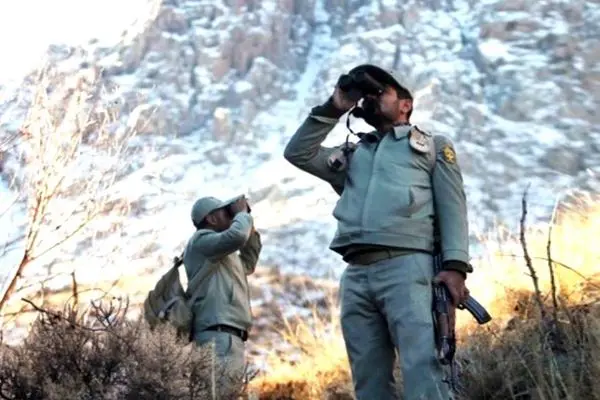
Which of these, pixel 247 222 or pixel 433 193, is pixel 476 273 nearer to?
pixel 247 222

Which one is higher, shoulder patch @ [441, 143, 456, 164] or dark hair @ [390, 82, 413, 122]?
dark hair @ [390, 82, 413, 122]

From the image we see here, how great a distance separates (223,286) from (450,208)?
6.61 ft

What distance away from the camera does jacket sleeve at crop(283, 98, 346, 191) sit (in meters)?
3.55

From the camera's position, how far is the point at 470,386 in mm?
3959

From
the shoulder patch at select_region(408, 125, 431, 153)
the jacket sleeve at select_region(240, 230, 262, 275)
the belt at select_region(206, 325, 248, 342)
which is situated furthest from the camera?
the jacket sleeve at select_region(240, 230, 262, 275)

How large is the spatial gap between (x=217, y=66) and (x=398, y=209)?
7307 centimetres

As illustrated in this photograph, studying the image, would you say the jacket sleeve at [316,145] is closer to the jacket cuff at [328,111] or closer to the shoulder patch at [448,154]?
the jacket cuff at [328,111]

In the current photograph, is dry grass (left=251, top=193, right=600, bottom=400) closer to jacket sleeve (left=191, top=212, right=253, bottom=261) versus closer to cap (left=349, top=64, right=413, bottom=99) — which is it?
cap (left=349, top=64, right=413, bottom=99)

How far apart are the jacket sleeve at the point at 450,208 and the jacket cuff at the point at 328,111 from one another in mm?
389

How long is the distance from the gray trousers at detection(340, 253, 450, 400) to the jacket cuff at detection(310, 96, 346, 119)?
58cm

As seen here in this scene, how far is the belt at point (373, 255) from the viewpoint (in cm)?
332

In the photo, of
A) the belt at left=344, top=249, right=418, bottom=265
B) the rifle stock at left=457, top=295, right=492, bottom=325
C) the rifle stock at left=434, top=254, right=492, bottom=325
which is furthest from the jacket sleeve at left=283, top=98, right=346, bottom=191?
the rifle stock at left=457, top=295, right=492, bottom=325

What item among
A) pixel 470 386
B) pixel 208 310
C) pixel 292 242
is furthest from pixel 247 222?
pixel 292 242

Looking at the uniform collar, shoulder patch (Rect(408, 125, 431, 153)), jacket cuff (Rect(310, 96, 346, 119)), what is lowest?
shoulder patch (Rect(408, 125, 431, 153))
